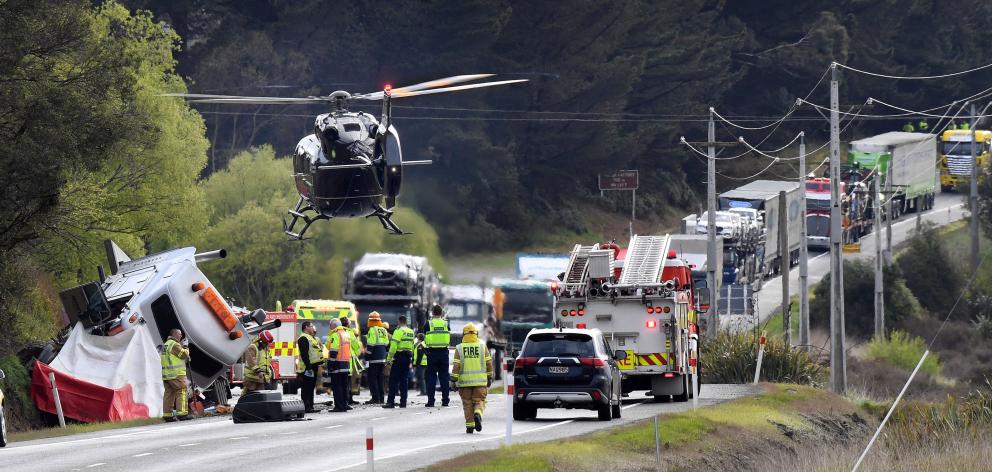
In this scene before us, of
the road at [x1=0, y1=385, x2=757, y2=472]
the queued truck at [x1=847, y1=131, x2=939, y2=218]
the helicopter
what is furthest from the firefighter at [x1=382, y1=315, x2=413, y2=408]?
the queued truck at [x1=847, y1=131, x2=939, y2=218]

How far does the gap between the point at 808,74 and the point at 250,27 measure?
3708cm

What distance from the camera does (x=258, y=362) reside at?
3034cm

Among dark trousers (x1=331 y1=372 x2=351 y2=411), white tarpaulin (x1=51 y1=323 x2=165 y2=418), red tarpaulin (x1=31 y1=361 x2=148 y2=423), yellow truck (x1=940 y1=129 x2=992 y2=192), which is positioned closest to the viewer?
red tarpaulin (x1=31 y1=361 x2=148 y2=423)

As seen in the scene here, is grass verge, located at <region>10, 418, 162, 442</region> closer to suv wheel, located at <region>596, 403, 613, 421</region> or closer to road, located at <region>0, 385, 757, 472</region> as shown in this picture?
road, located at <region>0, 385, 757, 472</region>

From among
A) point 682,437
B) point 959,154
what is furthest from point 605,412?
point 959,154

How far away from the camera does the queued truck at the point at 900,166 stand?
290ft

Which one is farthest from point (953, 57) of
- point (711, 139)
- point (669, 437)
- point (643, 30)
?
point (669, 437)

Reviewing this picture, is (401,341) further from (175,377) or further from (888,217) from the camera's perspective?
(888,217)

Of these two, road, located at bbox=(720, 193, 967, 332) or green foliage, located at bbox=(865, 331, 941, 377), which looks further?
road, located at bbox=(720, 193, 967, 332)

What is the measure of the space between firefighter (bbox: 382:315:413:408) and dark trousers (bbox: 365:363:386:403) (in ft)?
3.30

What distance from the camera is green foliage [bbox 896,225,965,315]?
83.4 m

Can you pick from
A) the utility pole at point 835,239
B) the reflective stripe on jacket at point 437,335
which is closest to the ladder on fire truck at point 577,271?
the reflective stripe on jacket at point 437,335

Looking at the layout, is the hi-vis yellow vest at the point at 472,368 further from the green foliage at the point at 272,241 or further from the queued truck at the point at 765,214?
the queued truck at the point at 765,214

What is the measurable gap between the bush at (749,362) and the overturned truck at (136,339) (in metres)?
12.7
